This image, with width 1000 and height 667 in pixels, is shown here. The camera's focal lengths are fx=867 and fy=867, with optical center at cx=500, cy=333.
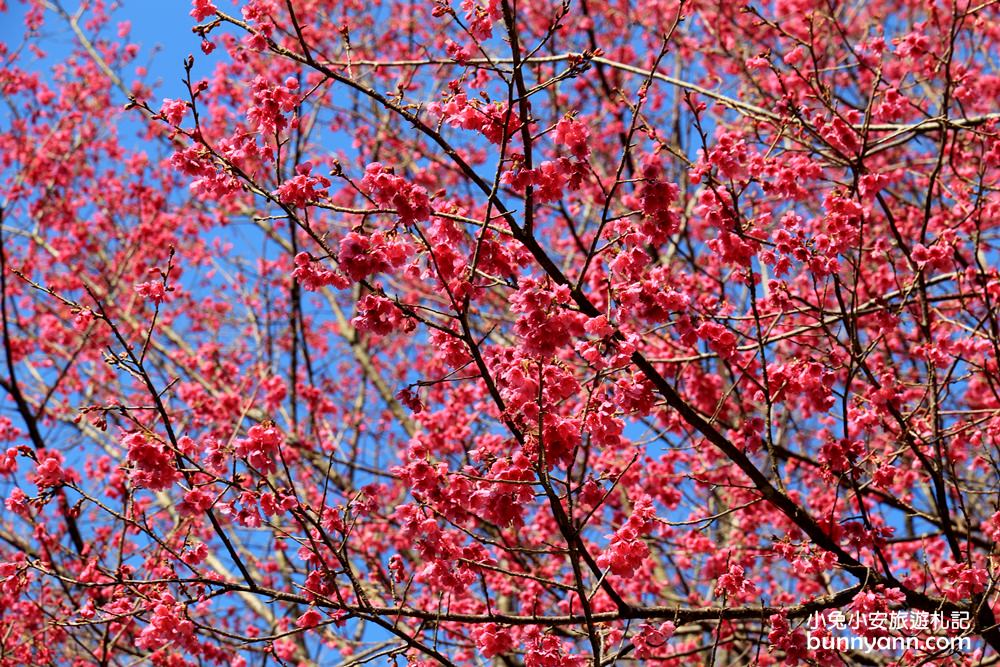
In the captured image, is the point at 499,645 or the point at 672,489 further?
the point at 672,489

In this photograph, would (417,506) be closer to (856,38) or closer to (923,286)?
(923,286)

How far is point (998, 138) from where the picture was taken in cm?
491

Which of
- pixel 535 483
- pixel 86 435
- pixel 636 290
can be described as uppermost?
pixel 86 435

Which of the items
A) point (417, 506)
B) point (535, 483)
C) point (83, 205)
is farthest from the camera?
point (83, 205)

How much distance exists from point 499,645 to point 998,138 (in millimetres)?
3913

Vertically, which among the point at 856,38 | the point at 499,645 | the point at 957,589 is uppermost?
the point at 856,38

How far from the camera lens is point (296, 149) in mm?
9688

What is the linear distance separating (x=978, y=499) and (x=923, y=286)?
15.1ft

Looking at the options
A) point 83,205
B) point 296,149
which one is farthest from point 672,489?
point 83,205

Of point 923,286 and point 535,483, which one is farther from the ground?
point 923,286

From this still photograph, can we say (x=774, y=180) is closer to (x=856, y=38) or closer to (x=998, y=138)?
(x=998, y=138)

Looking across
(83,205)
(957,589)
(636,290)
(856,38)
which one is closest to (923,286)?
(957,589)

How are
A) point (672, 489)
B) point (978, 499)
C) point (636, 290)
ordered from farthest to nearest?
point (978, 499) → point (672, 489) → point (636, 290)

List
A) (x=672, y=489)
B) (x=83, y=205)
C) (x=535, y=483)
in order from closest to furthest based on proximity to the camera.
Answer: (x=535, y=483) < (x=672, y=489) < (x=83, y=205)
